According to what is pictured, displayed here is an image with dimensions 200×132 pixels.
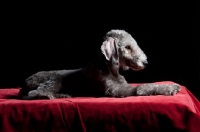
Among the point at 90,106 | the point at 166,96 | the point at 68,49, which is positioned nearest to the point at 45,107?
the point at 90,106

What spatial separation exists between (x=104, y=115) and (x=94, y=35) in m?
1.74

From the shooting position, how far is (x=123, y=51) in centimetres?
269

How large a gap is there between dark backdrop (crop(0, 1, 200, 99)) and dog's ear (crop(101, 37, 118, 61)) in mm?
1190

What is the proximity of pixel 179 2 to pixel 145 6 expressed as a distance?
0.30 meters

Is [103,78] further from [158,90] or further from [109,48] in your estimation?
[158,90]

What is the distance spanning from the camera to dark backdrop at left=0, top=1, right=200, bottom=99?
12.4 ft

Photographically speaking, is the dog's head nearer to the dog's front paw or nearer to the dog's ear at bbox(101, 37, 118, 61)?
the dog's ear at bbox(101, 37, 118, 61)

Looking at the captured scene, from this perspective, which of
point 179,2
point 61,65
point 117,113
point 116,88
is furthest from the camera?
point 61,65

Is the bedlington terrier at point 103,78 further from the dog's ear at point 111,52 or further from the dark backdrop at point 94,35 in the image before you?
the dark backdrop at point 94,35

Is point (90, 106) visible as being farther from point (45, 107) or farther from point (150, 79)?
point (150, 79)

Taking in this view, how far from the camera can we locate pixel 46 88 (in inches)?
111

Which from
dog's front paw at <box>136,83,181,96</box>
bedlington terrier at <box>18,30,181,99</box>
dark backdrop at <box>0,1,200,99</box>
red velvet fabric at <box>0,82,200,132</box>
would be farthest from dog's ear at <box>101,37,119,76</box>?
dark backdrop at <box>0,1,200,99</box>

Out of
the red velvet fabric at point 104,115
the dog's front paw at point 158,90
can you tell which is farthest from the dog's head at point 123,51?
the red velvet fabric at point 104,115

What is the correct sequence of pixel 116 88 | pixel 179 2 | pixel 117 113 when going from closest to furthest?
pixel 117 113
pixel 116 88
pixel 179 2
